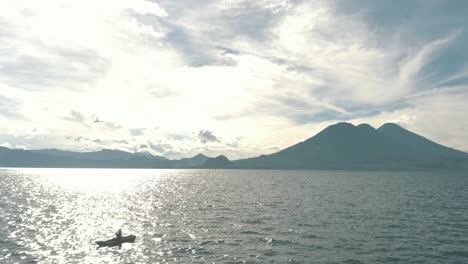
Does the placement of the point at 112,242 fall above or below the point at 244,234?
below

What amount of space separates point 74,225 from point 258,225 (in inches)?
1593

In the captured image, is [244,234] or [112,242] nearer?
[112,242]

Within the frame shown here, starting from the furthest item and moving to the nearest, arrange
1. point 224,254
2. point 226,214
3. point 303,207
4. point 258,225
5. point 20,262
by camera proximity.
A: point 303,207 < point 226,214 < point 258,225 < point 224,254 < point 20,262

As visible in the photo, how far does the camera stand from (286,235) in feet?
188

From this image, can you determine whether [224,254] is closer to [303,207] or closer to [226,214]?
[226,214]

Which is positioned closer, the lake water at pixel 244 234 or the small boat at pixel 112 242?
the lake water at pixel 244 234

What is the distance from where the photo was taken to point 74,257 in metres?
45.8

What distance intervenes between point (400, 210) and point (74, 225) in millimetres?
82618

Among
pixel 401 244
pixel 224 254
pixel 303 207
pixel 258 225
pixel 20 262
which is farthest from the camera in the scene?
pixel 303 207

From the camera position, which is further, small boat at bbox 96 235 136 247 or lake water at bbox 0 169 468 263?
small boat at bbox 96 235 136 247

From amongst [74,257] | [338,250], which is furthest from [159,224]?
[338,250]

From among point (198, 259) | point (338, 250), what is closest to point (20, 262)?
point (198, 259)

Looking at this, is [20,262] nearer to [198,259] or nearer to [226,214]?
[198,259]

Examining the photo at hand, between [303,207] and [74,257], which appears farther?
[303,207]
